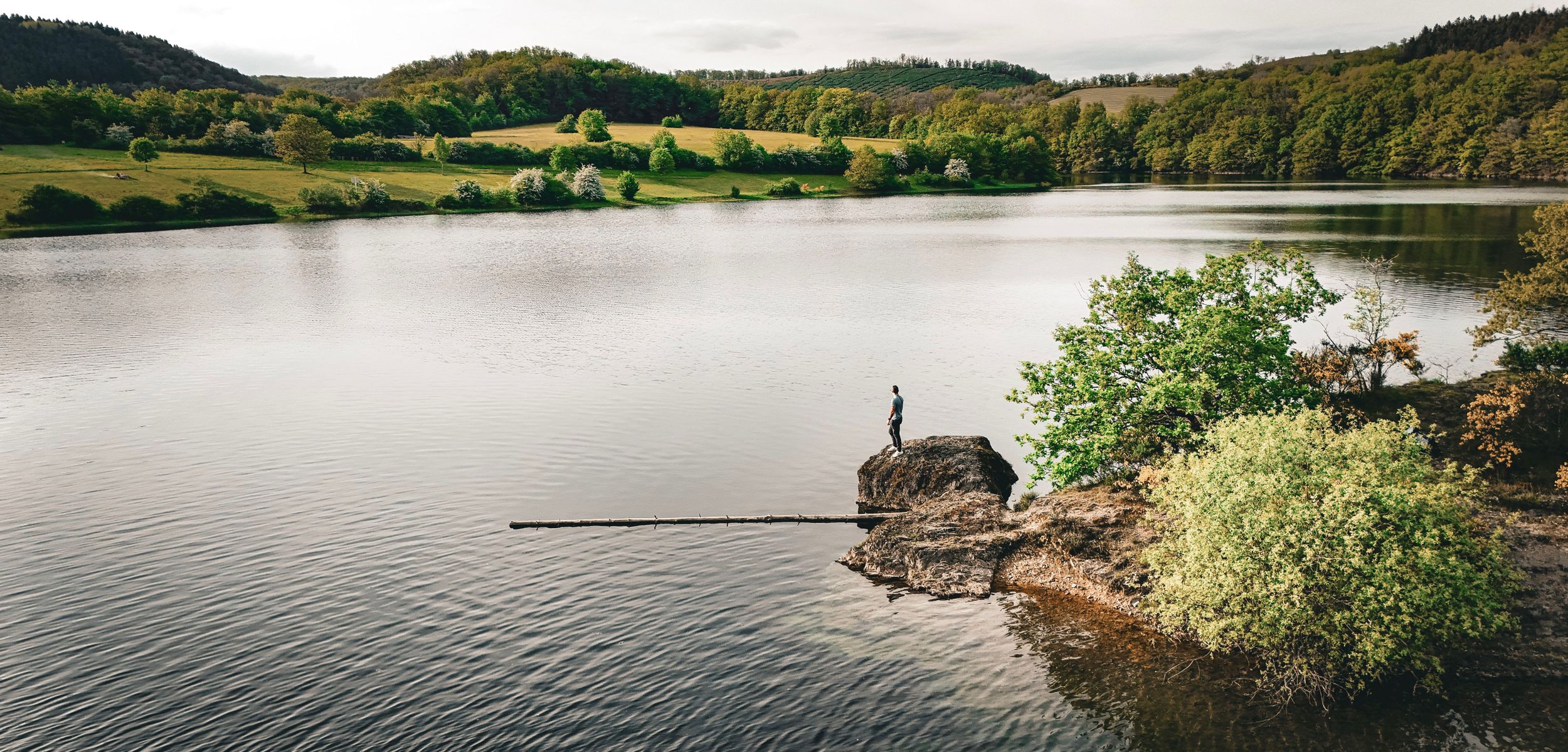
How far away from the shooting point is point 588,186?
166000 millimetres

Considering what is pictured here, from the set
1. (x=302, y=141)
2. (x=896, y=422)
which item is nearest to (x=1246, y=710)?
(x=896, y=422)

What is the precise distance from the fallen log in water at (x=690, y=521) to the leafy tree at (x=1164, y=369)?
20.7 ft

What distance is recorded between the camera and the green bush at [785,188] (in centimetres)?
18575

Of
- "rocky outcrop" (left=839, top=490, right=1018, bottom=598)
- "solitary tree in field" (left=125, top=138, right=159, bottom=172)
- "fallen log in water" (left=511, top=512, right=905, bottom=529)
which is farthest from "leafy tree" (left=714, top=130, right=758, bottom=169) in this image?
"rocky outcrop" (left=839, top=490, right=1018, bottom=598)

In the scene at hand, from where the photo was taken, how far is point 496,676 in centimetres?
2131

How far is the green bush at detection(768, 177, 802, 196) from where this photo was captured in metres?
186

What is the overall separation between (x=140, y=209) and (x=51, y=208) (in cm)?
971

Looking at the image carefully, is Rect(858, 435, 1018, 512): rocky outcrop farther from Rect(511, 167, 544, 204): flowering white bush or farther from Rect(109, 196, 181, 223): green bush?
Rect(511, 167, 544, 204): flowering white bush

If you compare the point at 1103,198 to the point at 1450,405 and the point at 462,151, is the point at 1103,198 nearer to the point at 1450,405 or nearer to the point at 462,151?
the point at 462,151

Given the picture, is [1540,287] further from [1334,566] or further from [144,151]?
[144,151]

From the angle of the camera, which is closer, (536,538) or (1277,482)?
(1277,482)

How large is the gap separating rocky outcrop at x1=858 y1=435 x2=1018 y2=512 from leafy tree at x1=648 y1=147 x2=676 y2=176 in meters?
163

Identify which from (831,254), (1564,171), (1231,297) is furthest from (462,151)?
(1564,171)

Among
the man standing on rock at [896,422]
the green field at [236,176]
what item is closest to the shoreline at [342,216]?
the green field at [236,176]
